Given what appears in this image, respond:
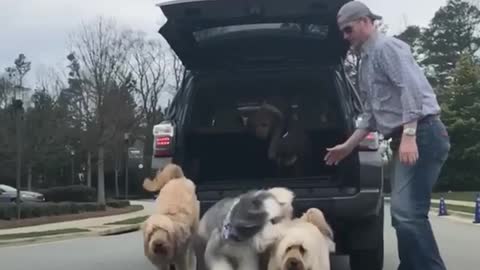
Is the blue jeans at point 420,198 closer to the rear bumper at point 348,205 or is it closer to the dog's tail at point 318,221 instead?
the dog's tail at point 318,221

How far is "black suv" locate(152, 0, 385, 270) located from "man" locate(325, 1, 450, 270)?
1133 mm

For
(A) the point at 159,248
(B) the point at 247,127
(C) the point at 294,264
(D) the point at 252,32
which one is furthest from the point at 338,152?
(B) the point at 247,127

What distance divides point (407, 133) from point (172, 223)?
6.06 feet

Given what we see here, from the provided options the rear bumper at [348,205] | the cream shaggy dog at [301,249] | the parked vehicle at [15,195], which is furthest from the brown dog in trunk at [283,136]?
the parked vehicle at [15,195]

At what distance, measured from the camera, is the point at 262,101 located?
816cm

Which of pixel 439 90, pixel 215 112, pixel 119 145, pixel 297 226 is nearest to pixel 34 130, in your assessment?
pixel 119 145

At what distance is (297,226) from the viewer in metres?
5.34

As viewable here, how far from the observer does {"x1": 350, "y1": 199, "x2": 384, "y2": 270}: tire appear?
23.7 feet

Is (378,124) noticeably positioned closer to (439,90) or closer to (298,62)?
(298,62)

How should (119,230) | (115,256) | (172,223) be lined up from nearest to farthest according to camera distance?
(172,223), (115,256), (119,230)

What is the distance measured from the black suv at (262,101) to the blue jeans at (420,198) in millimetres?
1408

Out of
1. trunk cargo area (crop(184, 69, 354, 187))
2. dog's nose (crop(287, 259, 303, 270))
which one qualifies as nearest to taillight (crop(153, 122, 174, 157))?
trunk cargo area (crop(184, 69, 354, 187))

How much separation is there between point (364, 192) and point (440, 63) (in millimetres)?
61595

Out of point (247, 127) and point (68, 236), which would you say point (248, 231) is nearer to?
point (247, 127)
